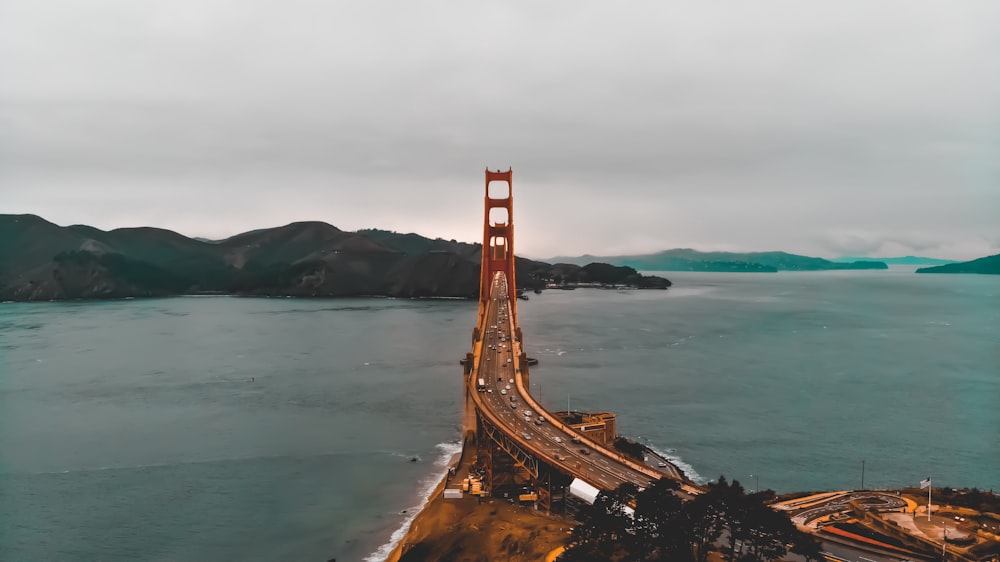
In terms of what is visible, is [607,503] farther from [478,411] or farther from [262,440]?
[262,440]

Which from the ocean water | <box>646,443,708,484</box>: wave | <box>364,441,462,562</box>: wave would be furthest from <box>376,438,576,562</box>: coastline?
<box>646,443,708,484</box>: wave

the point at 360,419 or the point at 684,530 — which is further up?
the point at 684,530

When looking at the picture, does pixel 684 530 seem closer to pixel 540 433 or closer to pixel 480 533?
pixel 480 533

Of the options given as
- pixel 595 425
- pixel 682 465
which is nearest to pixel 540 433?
pixel 595 425

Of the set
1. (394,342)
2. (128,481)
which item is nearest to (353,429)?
(128,481)

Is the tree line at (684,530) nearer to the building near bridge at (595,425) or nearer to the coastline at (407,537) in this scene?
the coastline at (407,537)

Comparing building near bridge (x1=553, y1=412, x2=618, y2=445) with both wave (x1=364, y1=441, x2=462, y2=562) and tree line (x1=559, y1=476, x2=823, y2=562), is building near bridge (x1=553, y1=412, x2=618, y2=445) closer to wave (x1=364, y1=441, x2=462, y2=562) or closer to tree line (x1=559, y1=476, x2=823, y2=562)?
wave (x1=364, y1=441, x2=462, y2=562)
